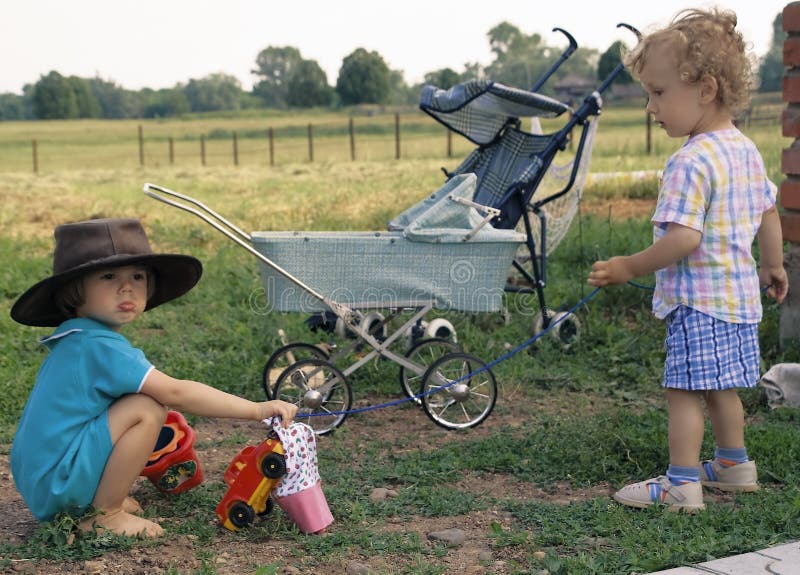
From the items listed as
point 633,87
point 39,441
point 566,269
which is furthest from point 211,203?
point 633,87

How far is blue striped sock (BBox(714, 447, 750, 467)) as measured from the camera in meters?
3.71

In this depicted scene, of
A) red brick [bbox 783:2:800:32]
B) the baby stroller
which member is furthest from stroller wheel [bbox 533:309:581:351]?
red brick [bbox 783:2:800:32]

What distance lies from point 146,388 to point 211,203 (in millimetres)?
11083

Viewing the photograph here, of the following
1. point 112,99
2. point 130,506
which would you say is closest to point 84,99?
point 112,99

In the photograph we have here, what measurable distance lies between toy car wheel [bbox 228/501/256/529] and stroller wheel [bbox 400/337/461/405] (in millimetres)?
1573

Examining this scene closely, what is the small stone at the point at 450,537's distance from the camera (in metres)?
3.31

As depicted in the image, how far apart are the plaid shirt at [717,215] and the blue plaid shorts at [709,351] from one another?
0.13ft

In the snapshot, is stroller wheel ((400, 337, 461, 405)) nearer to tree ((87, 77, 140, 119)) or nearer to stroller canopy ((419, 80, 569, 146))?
stroller canopy ((419, 80, 569, 146))

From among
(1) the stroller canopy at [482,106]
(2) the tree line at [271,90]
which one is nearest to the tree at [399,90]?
(2) the tree line at [271,90]

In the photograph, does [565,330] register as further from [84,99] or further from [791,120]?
[84,99]

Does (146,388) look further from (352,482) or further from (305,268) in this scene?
(305,268)

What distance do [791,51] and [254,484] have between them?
12.6ft

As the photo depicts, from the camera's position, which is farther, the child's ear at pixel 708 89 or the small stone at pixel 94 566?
the child's ear at pixel 708 89

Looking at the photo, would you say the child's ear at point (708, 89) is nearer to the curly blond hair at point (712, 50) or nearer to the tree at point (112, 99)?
the curly blond hair at point (712, 50)
